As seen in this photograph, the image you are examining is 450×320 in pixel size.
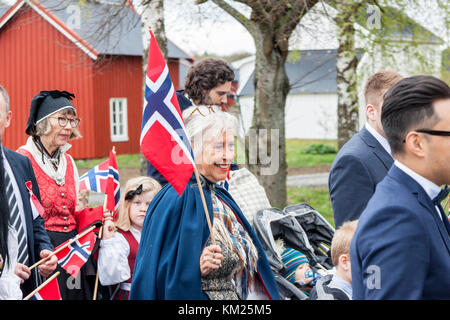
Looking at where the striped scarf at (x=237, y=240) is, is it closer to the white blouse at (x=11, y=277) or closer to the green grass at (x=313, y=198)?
the white blouse at (x=11, y=277)

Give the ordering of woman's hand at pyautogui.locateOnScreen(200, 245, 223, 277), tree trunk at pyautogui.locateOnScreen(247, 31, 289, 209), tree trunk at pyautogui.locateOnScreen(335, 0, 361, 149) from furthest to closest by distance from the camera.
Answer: tree trunk at pyautogui.locateOnScreen(335, 0, 361, 149) → tree trunk at pyautogui.locateOnScreen(247, 31, 289, 209) → woman's hand at pyautogui.locateOnScreen(200, 245, 223, 277)

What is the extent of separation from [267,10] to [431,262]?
6.03m

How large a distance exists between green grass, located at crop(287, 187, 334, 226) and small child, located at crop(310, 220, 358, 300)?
735cm

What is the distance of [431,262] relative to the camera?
2.10 m

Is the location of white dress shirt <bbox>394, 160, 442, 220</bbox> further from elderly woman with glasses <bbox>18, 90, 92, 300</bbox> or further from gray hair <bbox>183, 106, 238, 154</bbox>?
elderly woman with glasses <bbox>18, 90, 92, 300</bbox>

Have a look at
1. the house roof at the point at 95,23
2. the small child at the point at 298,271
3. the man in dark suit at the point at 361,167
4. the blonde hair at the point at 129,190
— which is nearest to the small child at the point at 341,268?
the man in dark suit at the point at 361,167

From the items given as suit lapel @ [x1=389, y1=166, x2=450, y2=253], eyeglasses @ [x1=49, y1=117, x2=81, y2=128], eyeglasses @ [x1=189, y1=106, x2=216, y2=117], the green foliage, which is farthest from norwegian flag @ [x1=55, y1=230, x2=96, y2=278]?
the green foliage

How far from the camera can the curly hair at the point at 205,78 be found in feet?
14.8

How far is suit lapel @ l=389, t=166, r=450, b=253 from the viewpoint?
2.19 metres

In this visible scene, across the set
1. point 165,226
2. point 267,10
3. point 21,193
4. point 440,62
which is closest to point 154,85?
point 165,226

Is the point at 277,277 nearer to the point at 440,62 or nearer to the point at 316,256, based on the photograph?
the point at 316,256

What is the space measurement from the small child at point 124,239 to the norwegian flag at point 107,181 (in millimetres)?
106

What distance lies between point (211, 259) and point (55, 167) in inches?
88.8

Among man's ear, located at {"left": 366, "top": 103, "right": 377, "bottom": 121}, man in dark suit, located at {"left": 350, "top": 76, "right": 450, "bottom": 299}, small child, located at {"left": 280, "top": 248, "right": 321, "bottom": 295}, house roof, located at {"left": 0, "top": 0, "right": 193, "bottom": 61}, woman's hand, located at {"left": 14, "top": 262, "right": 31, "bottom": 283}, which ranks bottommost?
small child, located at {"left": 280, "top": 248, "right": 321, "bottom": 295}
